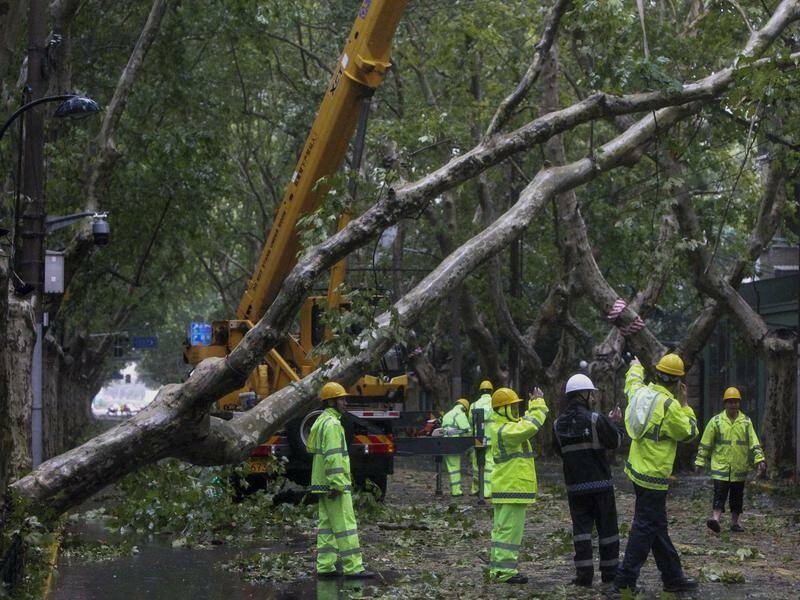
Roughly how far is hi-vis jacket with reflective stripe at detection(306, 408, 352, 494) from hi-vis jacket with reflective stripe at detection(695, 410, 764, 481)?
5.56 meters

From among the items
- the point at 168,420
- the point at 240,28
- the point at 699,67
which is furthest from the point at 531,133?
the point at 240,28

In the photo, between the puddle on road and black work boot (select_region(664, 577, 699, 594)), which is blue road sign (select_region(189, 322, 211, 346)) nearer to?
the puddle on road

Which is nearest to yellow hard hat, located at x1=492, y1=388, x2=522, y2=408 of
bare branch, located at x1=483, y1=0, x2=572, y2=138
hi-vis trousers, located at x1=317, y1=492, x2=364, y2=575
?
hi-vis trousers, located at x1=317, y1=492, x2=364, y2=575

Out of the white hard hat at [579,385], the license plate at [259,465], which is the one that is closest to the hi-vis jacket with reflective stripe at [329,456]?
the white hard hat at [579,385]

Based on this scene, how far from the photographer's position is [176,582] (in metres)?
12.2

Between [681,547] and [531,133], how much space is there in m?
5.13

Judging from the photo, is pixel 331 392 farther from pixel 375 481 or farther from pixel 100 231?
pixel 100 231

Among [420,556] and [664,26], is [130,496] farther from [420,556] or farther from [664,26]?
[664,26]

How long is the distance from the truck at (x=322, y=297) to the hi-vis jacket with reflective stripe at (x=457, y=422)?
1.24m

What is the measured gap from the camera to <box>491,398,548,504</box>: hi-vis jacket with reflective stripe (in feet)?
38.1

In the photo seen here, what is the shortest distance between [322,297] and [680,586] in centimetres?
549

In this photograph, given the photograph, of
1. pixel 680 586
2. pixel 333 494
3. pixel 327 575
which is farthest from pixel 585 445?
pixel 327 575

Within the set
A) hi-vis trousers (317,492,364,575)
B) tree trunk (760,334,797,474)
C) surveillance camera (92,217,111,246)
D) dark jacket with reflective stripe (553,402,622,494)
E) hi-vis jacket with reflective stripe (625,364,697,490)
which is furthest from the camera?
tree trunk (760,334,797,474)

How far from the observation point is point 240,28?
26.8 meters
